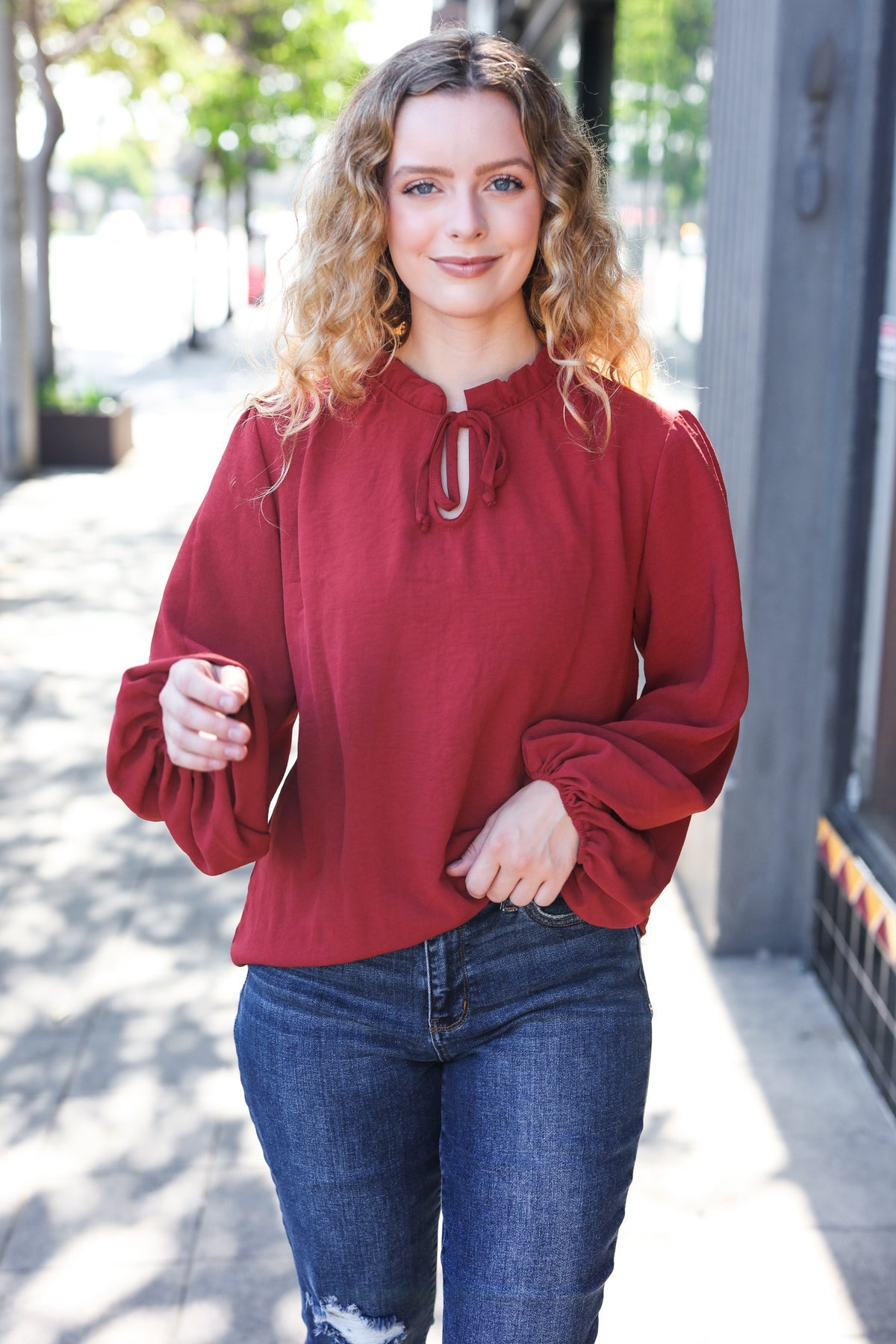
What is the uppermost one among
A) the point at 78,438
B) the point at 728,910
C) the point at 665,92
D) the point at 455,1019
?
the point at 665,92

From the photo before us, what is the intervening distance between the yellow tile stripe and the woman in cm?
192

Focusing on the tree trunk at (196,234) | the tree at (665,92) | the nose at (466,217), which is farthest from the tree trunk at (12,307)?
the nose at (466,217)

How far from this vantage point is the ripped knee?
1.91m

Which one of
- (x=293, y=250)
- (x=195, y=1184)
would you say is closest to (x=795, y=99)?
(x=293, y=250)

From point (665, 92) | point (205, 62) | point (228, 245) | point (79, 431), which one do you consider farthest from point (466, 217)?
point (228, 245)

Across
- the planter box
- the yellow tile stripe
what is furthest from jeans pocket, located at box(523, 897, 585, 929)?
the planter box

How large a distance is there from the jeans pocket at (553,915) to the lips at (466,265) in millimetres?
786

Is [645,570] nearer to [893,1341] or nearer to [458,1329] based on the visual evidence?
[458,1329]

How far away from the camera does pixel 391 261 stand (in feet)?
6.71

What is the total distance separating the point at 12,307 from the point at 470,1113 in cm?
1125

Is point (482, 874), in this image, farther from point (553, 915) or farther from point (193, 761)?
point (193, 761)

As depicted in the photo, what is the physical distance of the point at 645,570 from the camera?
1900mm

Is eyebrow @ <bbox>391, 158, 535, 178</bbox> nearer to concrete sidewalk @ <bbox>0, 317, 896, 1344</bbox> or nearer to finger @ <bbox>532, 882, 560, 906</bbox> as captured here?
concrete sidewalk @ <bbox>0, 317, 896, 1344</bbox>

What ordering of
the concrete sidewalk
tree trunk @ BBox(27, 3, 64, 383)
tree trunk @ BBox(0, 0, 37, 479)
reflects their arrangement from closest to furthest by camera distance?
the concrete sidewalk < tree trunk @ BBox(0, 0, 37, 479) < tree trunk @ BBox(27, 3, 64, 383)
